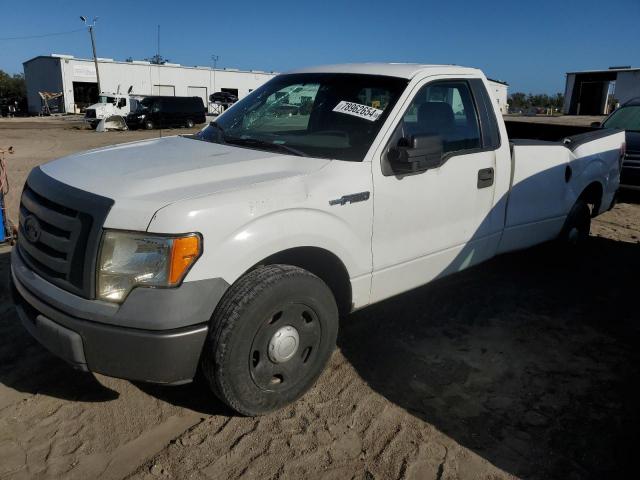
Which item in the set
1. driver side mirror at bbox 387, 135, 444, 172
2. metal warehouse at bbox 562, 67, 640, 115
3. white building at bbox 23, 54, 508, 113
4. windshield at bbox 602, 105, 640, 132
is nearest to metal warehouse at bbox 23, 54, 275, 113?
white building at bbox 23, 54, 508, 113

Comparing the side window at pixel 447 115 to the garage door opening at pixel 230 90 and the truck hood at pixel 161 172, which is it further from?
the garage door opening at pixel 230 90

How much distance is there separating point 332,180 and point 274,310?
0.78m

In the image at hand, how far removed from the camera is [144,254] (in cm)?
241

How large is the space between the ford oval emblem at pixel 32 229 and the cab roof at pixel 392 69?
226 centimetres

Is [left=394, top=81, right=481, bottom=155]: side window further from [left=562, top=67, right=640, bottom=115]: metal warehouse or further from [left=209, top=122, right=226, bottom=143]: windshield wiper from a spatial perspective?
[left=562, top=67, right=640, bottom=115]: metal warehouse

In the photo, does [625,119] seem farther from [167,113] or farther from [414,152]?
[167,113]

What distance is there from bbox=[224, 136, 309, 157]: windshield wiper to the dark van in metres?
27.7

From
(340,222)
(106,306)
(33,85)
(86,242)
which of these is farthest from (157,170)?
(33,85)

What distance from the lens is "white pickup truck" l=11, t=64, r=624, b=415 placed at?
2.42 m

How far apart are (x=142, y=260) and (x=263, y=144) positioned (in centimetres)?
132

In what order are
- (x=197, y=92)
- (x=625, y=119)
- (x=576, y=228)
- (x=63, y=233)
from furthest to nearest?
(x=197, y=92), (x=625, y=119), (x=576, y=228), (x=63, y=233)

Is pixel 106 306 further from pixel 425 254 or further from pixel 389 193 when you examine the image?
pixel 425 254

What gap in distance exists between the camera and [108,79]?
181 feet

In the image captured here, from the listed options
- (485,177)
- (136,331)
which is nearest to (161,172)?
(136,331)
